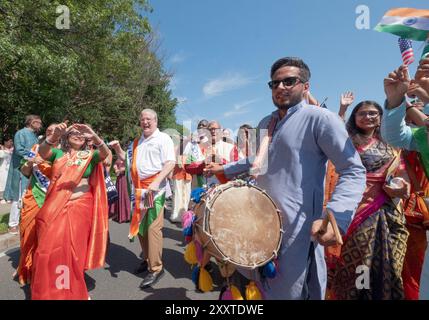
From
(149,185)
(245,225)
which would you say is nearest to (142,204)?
(149,185)

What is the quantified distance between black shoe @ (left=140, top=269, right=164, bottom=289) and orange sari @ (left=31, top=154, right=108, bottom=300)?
0.57 meters

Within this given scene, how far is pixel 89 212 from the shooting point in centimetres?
327

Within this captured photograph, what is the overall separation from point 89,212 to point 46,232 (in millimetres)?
456

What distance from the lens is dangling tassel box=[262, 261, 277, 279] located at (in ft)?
5.91

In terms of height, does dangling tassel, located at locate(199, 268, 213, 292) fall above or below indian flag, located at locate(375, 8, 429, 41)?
below

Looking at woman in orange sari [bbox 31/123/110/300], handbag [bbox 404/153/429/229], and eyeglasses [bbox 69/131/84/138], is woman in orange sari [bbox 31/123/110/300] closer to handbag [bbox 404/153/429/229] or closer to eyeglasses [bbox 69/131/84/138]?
eyeglasses [bbox 69/131/84/138]

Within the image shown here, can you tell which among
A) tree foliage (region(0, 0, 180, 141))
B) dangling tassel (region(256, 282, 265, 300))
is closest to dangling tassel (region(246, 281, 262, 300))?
dangling tassel (region(256, 282, 265, 300))

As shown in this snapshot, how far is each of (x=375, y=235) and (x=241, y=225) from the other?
4.32ft

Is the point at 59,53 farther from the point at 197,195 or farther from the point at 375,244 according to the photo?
the point at 375,244

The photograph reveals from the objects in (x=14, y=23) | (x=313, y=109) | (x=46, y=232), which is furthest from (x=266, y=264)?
(x=14, y=23)

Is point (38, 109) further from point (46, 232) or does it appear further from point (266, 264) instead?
point (266, 264)

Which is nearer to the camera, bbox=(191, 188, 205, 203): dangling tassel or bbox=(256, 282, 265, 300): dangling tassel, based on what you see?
bbox=(256, 282, 265, 300): dangling tassel

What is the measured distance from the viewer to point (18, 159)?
556 cm

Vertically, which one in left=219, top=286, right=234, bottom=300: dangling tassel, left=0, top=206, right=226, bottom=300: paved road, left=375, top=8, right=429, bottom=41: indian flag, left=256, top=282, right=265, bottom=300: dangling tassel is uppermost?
left=375, top=8, right=429, bottom=41: indian flag
